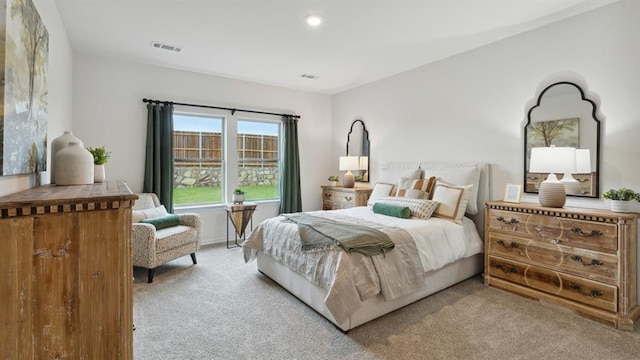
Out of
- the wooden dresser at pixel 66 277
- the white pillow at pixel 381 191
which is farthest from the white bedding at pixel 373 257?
the wooden dresser at pixel 66 277

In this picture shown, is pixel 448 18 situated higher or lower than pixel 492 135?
higher

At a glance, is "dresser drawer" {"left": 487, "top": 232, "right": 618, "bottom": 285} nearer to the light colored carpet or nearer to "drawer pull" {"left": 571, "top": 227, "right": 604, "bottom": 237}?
"drawer pull" {"left": 571, "top": 227, "right": 604, "bottom": 237}

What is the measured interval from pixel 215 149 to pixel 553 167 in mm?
4376

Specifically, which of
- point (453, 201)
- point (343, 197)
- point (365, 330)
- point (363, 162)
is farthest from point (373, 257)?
Answer: point (363, 162)

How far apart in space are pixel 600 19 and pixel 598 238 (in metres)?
1.93

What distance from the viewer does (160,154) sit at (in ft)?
14.0

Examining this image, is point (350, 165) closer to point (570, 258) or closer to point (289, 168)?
point (289, 168)

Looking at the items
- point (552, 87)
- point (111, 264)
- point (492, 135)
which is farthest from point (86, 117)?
point (552, 87)

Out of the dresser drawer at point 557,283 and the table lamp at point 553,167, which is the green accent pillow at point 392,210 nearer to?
the dresser drawer at point 557,283

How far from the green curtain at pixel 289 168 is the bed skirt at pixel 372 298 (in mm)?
1936

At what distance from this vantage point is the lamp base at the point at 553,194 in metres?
2.76

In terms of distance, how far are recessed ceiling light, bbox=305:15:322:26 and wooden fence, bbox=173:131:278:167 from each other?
2.62 m

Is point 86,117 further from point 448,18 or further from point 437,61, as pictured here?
point 437,61

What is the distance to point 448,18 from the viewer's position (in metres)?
2.89
